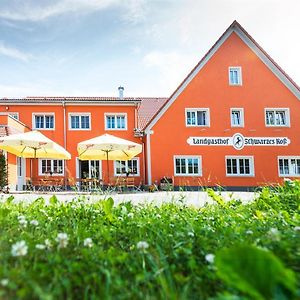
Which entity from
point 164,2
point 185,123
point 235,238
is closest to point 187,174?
point 185,123

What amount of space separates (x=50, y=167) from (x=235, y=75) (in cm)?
1499

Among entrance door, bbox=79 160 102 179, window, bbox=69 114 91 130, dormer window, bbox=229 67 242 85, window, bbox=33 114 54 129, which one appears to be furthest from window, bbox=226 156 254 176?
window, bbox=33 114 54 129

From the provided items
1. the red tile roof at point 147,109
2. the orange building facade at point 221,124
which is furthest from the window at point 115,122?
the red tile roof at point 147,109

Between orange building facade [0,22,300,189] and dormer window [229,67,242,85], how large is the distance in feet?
0.23

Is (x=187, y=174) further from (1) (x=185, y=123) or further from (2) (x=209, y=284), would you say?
(2) (x=209, y=284)

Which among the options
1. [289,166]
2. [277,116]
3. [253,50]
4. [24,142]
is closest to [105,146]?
[24,142]

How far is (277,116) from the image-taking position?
2028 centimetres

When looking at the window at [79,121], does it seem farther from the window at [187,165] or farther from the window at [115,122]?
the window at [187,165]

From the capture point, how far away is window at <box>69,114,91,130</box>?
21.2 meters

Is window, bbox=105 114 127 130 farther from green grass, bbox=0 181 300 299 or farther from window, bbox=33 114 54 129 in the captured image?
green grass, bbox=0 181 300 299

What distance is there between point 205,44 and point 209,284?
68.8 feet

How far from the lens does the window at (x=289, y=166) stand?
64.6ft

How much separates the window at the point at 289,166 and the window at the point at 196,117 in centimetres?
586

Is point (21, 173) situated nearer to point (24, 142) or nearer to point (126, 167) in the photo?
point (126, 167)
